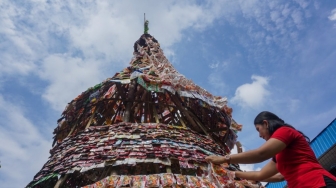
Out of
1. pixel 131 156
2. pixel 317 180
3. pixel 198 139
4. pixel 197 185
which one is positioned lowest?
pixel 317 180

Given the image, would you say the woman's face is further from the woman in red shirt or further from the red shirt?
the red shirt

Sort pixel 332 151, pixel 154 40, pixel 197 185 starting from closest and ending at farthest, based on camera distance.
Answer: pixel 197 185 < pixel 332 151 < pixel 154 40

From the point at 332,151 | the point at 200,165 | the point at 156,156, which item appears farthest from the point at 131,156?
the point at 332,151

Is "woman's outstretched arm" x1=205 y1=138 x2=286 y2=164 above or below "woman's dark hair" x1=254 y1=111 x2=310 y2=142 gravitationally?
below

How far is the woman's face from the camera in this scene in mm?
2698

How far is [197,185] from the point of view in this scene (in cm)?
491

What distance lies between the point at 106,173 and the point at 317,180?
4.69 m

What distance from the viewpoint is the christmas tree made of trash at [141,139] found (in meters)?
5.37

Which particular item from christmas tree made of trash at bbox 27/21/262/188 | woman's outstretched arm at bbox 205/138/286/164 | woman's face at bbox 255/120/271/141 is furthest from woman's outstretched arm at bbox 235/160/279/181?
Answer: christmas tree made of trash at bbox 27/21/262/188

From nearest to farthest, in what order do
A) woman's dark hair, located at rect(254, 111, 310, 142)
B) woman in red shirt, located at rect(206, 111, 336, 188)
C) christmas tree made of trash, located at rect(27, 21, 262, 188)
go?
woman in red shirt, located at rect(206, 111, 336, 188), woman's dark hair, located at rect(254, 111, 310, 142), christmas tree made of trash, located at rect(27, 21, 262, 188)

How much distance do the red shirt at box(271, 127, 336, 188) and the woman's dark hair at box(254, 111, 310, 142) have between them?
11cm

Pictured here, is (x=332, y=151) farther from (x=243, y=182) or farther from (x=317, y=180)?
(x=317, y=180)

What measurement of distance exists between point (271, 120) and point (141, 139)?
3.93 metres

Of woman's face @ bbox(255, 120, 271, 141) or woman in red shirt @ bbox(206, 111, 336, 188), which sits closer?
woman in red shirt @ bbox(206, 111, 336, 188)
